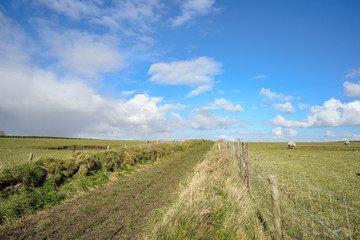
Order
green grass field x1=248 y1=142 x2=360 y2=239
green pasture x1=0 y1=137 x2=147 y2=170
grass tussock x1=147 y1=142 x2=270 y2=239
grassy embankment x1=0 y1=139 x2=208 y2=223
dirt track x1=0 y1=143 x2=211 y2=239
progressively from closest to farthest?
grass tussock x1=147 y1=142 x2=270 y2=239
green grass field x1=248 y1=142 x2=360 y2=239
dirt track x1=0 y1=143 x2=211 y2=239
grassy embankment x1=0 y1=139 x2=208 y2=223
green pasture x1=0 y1=137 x2=147 y2=170

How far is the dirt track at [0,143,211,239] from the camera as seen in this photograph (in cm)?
525

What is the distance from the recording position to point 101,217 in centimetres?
618

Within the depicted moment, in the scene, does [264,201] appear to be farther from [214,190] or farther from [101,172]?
[101,172]

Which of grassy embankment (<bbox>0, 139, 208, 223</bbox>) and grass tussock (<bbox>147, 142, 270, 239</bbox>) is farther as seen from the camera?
grassy embankment (<bbox>0, 139, 208, 223</bbox>)

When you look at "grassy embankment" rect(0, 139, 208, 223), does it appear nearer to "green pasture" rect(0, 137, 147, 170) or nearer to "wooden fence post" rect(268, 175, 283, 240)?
"green pasture" rect(0, 137, 147, 170)

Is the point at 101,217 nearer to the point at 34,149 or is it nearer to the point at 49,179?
the point at 49,179

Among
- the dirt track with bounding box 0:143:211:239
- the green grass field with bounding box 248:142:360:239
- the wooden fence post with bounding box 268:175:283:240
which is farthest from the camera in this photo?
the dirt track with bounding box 0:143:211:239

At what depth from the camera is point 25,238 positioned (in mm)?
5105

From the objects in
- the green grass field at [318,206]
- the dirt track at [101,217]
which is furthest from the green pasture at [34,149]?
the green grass field at [318,206]

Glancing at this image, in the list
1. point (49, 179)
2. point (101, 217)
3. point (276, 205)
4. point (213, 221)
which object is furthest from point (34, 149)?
point (276, 205)

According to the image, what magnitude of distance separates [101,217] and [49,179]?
4472 mm

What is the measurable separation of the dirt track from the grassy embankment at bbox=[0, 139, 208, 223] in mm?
633

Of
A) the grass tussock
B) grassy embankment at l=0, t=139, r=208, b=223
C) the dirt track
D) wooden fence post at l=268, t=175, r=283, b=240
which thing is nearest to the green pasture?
grassy embankment at l=0, t=139, r=208, b=223

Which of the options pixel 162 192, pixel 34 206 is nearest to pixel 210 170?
pixel 162 192
